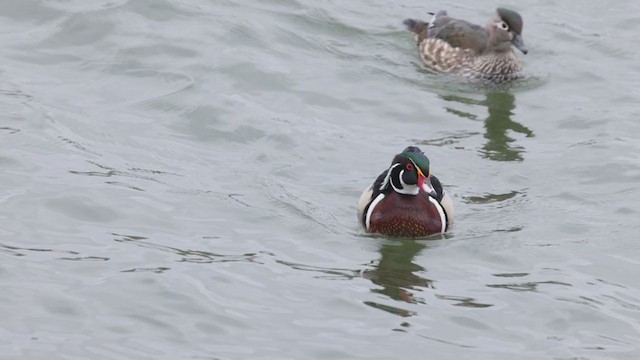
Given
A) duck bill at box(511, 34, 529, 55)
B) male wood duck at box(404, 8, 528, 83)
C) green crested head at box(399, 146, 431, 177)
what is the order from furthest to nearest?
1. male wood duck at box(404, 8, 528, 83)
2. duck bill at box(511, 34, 529, 55)
3. green crested head at box(399, 146, 431, 177)

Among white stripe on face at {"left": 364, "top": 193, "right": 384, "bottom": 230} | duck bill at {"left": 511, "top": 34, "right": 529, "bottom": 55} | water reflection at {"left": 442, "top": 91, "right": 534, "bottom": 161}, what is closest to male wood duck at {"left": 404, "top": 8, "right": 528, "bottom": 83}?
duck bill at {"left": 511, "top": 34, "right": 529, "bottom": 55}

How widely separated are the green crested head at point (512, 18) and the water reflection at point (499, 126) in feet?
2.83

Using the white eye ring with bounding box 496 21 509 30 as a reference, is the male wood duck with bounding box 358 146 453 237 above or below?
below

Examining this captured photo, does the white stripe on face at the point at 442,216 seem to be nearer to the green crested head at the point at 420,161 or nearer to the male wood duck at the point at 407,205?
the male wood duck at the point at 407,205

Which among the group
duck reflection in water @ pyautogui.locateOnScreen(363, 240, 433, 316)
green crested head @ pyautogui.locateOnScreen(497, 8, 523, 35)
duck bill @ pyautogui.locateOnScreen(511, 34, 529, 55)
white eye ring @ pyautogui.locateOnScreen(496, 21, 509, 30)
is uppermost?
green crested head @ pyautogui.locateOnScreen(497, 8, 523, 35)

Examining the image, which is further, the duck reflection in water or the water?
the duck reflection in water

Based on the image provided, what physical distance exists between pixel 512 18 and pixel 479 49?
2.05 ft

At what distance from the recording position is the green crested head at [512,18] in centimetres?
1834

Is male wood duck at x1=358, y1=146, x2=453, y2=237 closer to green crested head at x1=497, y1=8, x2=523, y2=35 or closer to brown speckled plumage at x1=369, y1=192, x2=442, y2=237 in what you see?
brown speckled plumage at x1=369, y1=192, x2=442, y2=237

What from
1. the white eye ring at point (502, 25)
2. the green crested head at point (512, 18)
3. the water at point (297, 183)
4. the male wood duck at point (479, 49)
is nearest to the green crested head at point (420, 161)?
the water at point (297, 183)

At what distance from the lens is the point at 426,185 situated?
1384cm

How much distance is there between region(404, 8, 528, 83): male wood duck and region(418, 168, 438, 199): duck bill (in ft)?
15.2

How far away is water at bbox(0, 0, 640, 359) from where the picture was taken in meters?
10.7

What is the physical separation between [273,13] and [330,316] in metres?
9.45
